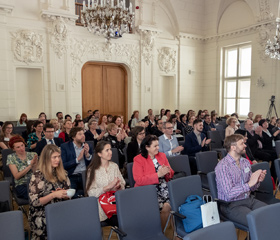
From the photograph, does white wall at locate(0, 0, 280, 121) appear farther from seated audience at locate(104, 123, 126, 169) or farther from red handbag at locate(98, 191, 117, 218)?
red handbag at locate(98, 191, 117, 218)

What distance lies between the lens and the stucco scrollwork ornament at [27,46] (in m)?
8.85

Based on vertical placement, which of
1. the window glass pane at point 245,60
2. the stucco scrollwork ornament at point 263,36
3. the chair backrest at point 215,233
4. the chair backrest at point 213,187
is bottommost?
the chair backrest at point 213,187

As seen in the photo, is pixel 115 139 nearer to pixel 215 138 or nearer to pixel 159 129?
pixel 159 129

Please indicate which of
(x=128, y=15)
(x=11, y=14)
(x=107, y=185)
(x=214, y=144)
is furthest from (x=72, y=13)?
(x=107, y=185)

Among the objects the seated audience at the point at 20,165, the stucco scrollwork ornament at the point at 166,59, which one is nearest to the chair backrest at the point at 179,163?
the seated audience at the point at 20,165

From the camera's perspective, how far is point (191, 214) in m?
2.71

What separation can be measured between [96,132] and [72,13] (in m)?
5.60

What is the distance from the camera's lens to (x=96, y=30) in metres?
6.93

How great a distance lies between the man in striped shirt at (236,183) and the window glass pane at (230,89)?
32.9 ft

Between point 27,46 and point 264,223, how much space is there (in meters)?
9.09

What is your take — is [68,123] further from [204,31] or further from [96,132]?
[204,31]

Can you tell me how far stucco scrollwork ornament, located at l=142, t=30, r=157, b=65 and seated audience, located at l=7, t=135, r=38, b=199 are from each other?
853 cm

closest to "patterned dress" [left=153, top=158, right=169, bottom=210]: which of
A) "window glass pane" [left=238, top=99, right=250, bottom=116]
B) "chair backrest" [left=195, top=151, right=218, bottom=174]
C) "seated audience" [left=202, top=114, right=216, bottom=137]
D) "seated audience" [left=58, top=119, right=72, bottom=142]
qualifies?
"chair backrest" [left=195, top=151, right=218, bottom=174]

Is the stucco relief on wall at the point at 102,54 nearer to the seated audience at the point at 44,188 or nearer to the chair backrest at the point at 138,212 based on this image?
the seated audience at the point at 44,188
